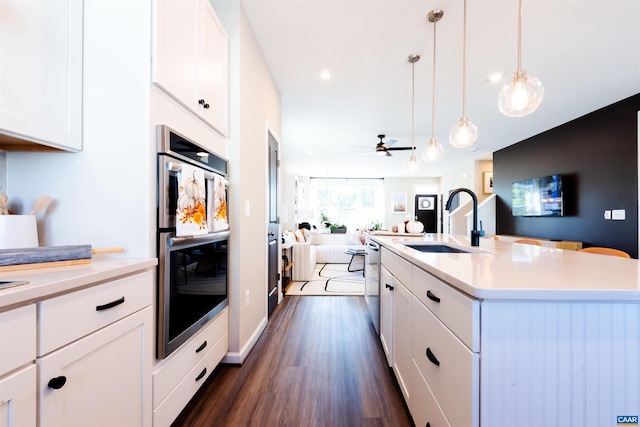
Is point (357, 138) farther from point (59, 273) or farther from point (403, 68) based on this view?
point (59, 273)

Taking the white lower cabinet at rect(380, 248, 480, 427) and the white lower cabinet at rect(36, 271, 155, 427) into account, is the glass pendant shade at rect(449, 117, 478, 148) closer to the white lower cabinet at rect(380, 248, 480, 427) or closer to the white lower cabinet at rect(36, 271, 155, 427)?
the white lower cabinet at rect(380, 248, 480, 427)

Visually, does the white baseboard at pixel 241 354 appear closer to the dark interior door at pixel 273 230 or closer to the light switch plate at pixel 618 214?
the dark interior door at pixel 273 230

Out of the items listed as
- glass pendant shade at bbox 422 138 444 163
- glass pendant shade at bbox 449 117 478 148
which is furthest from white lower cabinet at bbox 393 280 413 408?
glass pendant shade at bbox 422 138 444 163

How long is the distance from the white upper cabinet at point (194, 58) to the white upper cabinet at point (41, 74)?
319 mm

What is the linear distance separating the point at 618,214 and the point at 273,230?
4388mm

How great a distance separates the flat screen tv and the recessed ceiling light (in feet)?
8.09

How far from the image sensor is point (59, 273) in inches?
31.6

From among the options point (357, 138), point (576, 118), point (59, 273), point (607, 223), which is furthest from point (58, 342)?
point (576, 118)

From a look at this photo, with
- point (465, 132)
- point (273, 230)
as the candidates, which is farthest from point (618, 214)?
point (273, 230)

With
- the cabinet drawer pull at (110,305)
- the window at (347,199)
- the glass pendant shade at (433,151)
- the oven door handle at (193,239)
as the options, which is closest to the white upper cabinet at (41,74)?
the oven door handle at (193,239)

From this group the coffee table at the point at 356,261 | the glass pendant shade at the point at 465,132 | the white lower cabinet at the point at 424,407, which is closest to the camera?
the white lower cabinet at the point at 424,407

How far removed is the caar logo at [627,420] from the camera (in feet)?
2.18

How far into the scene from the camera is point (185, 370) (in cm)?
131

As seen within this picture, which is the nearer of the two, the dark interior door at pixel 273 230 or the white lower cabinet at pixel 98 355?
the white lower cabinet at pixel 98 355
